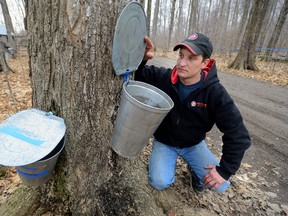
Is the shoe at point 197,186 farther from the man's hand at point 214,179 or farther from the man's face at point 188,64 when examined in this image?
the man's face at point 188,64

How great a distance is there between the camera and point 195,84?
2.10 meters

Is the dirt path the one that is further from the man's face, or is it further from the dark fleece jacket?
the man's face

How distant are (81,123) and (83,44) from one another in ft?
1.85

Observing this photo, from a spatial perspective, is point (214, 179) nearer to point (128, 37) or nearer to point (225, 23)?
point (128, 37)

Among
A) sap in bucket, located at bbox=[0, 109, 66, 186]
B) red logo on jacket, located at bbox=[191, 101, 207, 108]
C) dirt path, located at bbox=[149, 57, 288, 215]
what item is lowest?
dirt path, located at bbox=[149, 57, 288, 215]

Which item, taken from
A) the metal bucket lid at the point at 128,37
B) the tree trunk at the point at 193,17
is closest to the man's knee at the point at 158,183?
the metal bucket lid at the point at 128,37

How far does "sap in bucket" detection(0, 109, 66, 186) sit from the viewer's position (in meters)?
1.12

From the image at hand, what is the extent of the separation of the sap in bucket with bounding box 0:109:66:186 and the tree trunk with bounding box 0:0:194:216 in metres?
0.17

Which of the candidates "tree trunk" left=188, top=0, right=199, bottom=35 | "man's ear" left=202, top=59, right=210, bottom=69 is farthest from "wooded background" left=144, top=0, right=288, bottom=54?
"man's ear" left=202, top=59, right=210, bottom=69

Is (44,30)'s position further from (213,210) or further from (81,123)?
(213,210)

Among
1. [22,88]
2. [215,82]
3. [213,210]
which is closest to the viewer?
[215,82]

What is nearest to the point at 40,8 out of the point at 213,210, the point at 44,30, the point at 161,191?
the point at 44,30

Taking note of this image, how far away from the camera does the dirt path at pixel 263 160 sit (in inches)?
92.5

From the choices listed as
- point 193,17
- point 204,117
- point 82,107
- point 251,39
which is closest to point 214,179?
point 204,117
